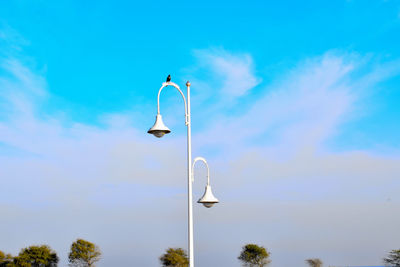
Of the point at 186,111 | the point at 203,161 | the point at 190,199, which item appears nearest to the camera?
the point at 190,199

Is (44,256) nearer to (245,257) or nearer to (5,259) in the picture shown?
(5,259)

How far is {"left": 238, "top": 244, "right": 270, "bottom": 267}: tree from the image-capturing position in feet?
297

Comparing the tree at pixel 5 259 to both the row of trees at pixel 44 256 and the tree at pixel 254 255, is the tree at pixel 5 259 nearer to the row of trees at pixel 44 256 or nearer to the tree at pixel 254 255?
the row of trees at pixel 44 256

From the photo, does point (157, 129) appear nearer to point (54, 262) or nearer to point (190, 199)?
point (190, 199)

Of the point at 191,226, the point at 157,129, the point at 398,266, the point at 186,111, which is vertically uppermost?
the point at 398,266

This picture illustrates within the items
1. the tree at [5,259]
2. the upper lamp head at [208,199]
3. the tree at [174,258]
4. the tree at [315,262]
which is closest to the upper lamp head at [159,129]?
the upper lamp head at [208,199]

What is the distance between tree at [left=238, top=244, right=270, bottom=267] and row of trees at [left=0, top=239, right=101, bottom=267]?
28090mm

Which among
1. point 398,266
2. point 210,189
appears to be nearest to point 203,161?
point 210,189

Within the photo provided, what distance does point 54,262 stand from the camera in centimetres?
8750

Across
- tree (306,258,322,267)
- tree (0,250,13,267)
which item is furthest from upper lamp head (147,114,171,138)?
tree (306,258,322,267)

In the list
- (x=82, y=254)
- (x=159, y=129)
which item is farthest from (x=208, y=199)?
(x=82, y=254)

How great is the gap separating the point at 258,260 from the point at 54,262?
38.7 meters

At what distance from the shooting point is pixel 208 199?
57.5 ft

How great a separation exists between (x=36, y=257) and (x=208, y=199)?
77.3m
